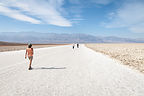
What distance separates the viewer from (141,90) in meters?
4.23

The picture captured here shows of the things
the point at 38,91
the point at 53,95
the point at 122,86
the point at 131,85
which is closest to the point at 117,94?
the point at 122,86

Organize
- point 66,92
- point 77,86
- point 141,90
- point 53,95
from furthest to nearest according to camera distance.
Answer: point 77,86
point 141,90
point 66,92
point 53,95

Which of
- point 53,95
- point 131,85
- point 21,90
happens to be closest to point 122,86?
point 131,85

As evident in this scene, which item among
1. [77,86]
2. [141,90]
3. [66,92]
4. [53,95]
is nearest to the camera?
[53,95]

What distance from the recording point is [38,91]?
158 inches

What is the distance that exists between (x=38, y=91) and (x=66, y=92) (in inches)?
37.4

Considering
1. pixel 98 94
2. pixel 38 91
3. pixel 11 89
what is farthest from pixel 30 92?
pixel 98 94

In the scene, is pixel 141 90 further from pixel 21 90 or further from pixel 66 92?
pixel 21 90

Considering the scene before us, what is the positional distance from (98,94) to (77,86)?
3.06 ft

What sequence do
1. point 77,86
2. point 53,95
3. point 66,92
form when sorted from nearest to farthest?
point 53,95 → point 66,92 → point 77,86

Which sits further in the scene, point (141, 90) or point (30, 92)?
point (141, 90)

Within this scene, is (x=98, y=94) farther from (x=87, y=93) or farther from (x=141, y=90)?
(x=141, y=90)

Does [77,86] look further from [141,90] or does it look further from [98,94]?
[141,90]

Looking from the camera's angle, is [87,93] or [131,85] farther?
[131,85]
